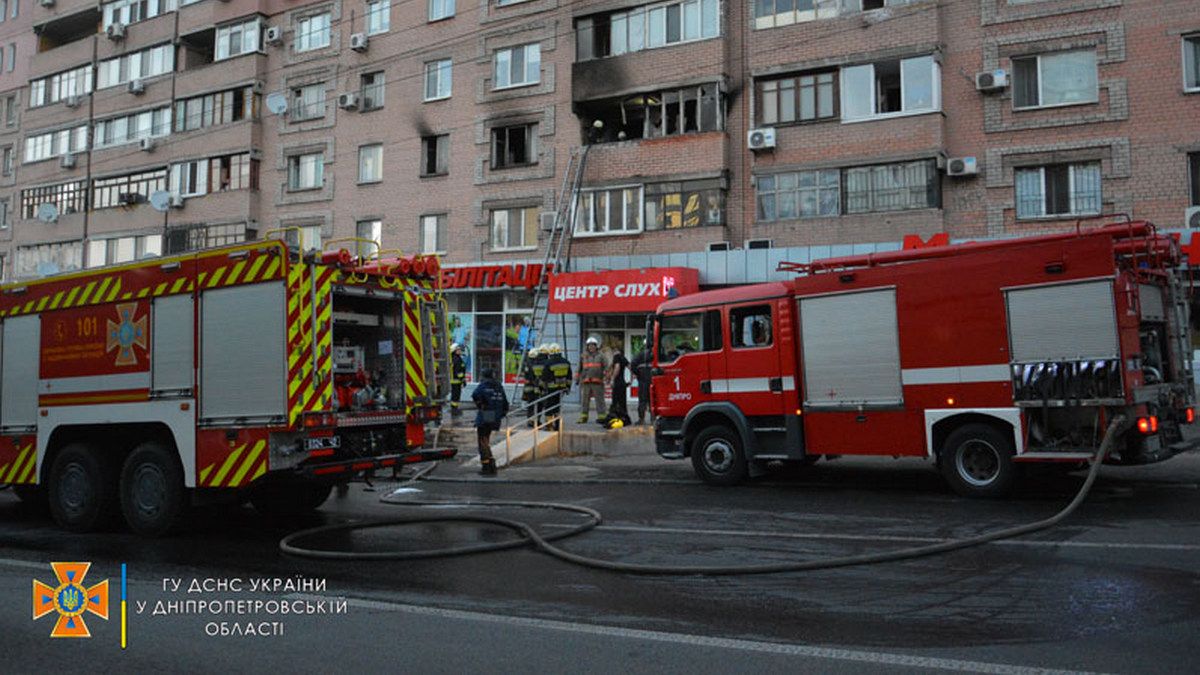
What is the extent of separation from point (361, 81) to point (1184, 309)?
27.0 m

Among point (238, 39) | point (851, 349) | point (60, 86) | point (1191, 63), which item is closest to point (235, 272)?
point (851, 349)

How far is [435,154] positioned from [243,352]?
72.7 feet

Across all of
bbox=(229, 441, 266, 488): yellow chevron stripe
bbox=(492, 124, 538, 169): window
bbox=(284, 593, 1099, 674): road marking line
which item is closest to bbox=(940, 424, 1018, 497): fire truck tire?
bbox=(284, 593, 1099, 674): road marking line

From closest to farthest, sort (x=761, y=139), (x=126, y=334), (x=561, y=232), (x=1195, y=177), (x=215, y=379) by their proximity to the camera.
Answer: (x=215, y=379) < (x=126, y=334) < (x=1195, y=177) < (x=761, y=139) < (x=561, y=232)

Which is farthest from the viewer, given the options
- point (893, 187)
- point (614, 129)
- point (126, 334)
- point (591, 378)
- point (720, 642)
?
point (614, 129)

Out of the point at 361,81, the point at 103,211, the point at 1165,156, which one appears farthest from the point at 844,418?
the point at 103,211

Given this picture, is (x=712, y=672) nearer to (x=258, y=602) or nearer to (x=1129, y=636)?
(x=1129, y=636)

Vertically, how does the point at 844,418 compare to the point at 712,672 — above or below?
above

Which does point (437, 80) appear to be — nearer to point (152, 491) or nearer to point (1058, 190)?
point (1058, 190)

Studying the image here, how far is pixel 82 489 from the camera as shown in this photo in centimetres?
974

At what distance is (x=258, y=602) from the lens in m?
6.32

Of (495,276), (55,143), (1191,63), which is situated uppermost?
(55,143)

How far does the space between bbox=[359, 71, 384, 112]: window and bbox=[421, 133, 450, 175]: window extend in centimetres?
251

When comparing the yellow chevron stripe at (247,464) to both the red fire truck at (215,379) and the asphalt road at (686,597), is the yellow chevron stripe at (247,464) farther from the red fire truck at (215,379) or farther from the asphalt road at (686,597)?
the asphalt road at (686,597)
